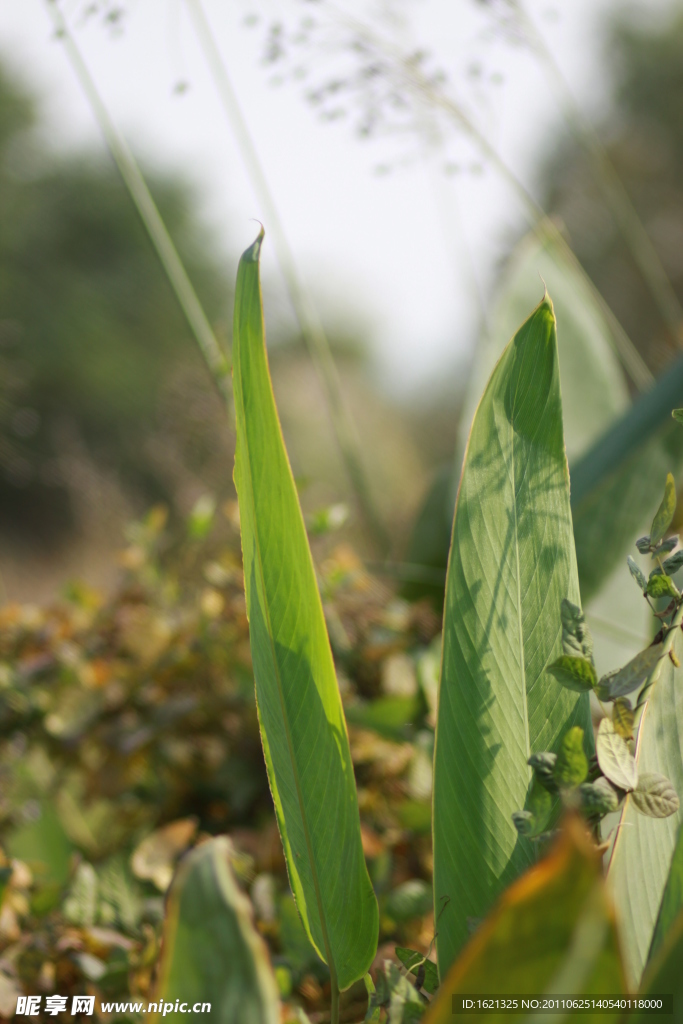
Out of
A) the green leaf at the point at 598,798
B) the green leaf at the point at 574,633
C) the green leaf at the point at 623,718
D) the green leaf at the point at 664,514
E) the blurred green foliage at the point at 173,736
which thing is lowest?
the blurred green foliage at the point at 173,736

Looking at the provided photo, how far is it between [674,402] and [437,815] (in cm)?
41

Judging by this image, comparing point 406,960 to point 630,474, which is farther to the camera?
point 630,474

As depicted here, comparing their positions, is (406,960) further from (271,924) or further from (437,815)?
(271,924)

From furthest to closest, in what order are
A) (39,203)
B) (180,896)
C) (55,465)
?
(39,203) < (55,465) < (180,896)

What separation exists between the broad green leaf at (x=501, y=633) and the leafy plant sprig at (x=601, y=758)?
0.09 ft

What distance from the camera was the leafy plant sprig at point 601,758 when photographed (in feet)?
0.76

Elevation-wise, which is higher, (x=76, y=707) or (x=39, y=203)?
(x=39, y=203)

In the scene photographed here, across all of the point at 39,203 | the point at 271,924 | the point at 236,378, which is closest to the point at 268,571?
the point at 236,378

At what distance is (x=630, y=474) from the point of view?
60 cm

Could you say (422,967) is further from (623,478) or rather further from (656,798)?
(623,478)

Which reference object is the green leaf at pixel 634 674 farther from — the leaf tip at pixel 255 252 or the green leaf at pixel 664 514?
the leaf tip at pixel 255 252

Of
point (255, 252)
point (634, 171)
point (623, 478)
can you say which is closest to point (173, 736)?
point (623, 478)

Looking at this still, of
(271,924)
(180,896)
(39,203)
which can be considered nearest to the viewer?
(180,896)

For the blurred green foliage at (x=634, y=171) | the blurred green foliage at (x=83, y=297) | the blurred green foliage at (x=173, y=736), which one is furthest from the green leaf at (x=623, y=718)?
the blurred green foliage at (x=634, y=171)
